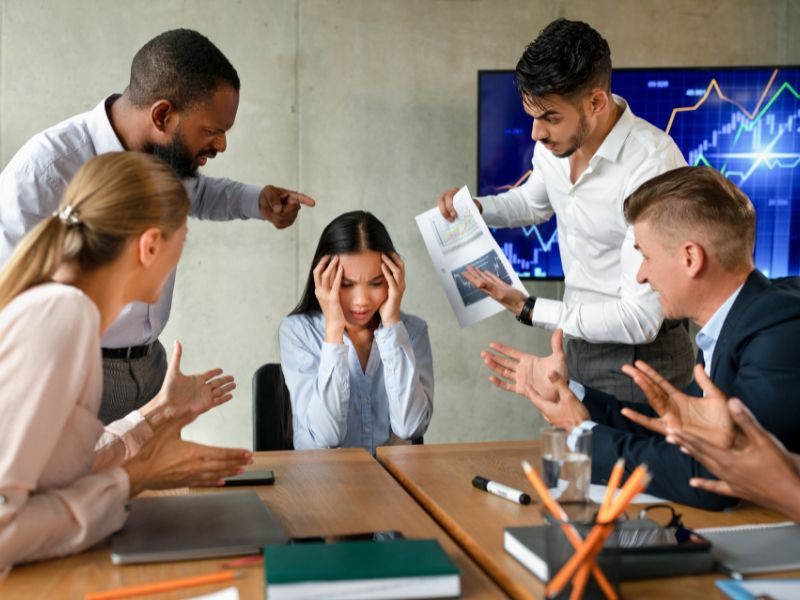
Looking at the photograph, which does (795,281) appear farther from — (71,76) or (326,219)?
(71,76)

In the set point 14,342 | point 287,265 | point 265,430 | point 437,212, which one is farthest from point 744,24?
point 14,342

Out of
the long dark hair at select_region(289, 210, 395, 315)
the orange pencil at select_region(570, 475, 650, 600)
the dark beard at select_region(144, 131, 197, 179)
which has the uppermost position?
the dark beard at select_region(144, 131, 197, 179)

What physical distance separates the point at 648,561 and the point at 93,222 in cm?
102

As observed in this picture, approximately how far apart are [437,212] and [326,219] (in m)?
1.21

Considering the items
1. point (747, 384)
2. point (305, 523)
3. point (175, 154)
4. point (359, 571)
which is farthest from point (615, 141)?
point (359, 571)

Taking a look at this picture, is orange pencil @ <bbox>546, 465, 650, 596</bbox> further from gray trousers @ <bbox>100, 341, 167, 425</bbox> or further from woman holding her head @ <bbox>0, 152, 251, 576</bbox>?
gray trousers @ <bbox>100, 341, 167, 425</bbox>

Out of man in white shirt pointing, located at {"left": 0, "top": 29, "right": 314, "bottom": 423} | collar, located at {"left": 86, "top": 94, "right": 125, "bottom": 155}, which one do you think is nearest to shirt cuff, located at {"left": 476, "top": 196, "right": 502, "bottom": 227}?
man in white shirt pointing, located at {"left": 0, "top": 29, "right": 314, "bottom": 423}

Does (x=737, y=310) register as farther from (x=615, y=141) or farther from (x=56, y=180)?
(x=56, y=180)

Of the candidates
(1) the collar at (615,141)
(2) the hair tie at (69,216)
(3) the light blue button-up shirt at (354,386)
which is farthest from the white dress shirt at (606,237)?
(2) the hair tie at (69,216)

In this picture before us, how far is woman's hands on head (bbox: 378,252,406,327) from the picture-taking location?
9.27ft

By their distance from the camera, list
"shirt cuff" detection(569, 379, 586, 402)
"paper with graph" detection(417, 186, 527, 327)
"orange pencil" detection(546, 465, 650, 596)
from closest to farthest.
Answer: "orange pencil" detection(546, 465, 650, 596) < "shirt cuff" detection(569, 379, 586, 402) < "paper with graph" detection(417, 186, 527, 327)

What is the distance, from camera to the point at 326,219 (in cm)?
421

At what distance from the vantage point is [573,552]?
4.15 ft

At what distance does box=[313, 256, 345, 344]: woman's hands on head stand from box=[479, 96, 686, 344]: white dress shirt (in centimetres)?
62
